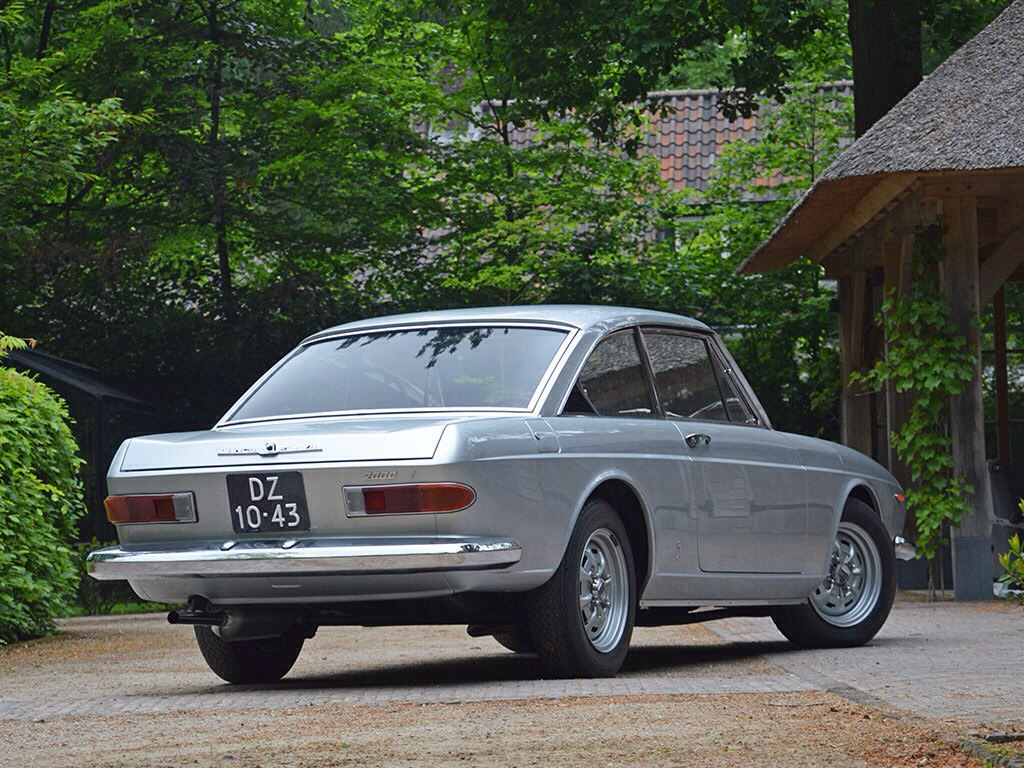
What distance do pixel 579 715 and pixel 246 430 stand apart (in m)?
2.27

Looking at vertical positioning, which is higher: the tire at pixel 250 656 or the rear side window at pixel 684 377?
the rear side window at pixel 684 377

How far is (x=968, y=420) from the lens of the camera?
13742 millimetres

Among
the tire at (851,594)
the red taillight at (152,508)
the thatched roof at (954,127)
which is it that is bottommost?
the tire at (851,594)

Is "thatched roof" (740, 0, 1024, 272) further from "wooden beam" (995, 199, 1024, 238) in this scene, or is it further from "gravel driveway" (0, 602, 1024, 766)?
"gravel driveway" (0, 602, 1024, 766)

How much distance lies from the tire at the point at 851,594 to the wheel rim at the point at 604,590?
5.72 ft

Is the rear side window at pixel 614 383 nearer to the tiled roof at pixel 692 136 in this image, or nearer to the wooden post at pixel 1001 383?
the wooden post at pixel 1001 383

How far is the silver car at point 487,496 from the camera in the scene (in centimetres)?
714

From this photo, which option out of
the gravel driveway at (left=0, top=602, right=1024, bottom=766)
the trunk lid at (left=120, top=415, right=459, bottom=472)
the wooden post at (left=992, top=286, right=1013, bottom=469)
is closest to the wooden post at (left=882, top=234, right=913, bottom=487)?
the wooden post at (left=992, top=286, right=1013, bottom=469)

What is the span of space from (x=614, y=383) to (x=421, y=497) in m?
1.58

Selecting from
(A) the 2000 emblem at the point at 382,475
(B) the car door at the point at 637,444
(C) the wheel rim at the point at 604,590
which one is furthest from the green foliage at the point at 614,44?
(A) the 2000 emblem at the point at 382,475

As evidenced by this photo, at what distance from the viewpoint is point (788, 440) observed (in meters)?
9.37

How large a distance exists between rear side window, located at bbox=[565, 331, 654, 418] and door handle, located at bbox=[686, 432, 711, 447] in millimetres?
216

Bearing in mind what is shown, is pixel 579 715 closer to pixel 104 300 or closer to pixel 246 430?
pixel 246 430

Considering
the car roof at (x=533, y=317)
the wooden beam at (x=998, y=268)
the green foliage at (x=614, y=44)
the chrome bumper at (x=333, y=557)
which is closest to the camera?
the chrome bumper at (x=333, y=557)
